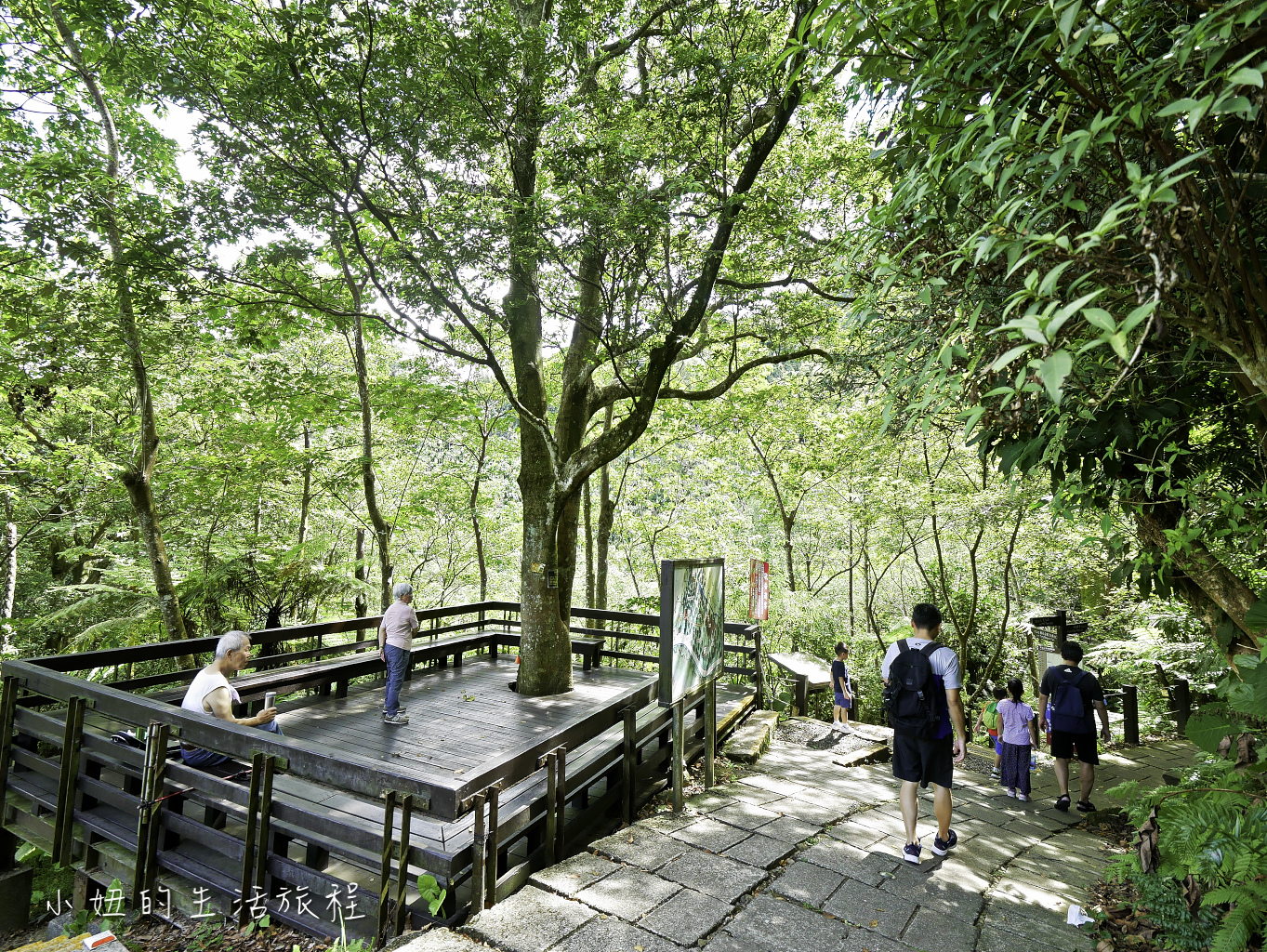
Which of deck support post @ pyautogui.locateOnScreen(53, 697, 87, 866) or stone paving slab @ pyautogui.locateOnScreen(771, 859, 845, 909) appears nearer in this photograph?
stone paving slab @ pyautogui.locateOnScreen(771, 859, 845, 909)

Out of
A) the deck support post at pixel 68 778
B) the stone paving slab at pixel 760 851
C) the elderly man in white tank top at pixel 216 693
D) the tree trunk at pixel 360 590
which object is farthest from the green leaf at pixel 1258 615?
the tree trunk at pixel 360 590

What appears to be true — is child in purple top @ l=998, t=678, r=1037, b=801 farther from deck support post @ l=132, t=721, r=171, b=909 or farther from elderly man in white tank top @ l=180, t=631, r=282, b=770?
deck support post @ l=132, t=721, r=171, b=909

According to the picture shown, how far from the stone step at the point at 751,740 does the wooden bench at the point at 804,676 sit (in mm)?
1476

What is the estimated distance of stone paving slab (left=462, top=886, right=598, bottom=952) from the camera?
2.87 metres

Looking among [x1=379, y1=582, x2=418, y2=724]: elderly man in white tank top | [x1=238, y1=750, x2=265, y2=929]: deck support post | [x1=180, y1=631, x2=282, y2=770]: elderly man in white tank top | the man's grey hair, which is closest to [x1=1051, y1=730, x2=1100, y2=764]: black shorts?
[x1=379, y1=582, x2=418, y2=724]: elderly man in white tank top

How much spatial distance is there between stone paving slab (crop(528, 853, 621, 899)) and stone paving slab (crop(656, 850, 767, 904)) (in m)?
0.35

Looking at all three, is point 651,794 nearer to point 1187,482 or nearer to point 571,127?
point 1187,482

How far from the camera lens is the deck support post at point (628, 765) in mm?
4426

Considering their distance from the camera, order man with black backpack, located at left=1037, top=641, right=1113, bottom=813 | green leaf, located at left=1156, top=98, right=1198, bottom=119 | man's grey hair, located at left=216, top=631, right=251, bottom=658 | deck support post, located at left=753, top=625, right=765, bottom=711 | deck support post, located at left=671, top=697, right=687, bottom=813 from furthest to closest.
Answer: deck support post, located at left=753, top=625, right=765, bottom=711
man with black backpack, located at left=1037, top=641, right=1113, bottom=813
deck support post, located at left=671, top=697, right=687, bottom=813
man's grey hair, located at left=216, top=631, right=251, bottom=658
green leaf, located at left=1156, top=98, right=1198, bottom=119

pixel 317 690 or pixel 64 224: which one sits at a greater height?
pixel 64 224

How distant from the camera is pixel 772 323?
823cm

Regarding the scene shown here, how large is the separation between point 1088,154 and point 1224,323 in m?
0.89

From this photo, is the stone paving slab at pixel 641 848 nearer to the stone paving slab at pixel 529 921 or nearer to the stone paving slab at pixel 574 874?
the stone paving slab at pixel 574 874

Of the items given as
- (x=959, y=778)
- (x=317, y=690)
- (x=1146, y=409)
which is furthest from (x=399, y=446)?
(x=1146, y=409)
